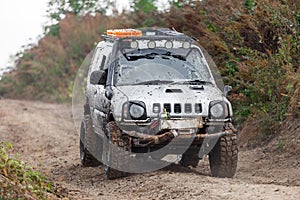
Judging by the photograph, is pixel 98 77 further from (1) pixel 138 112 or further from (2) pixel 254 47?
(2) pixel 254 47

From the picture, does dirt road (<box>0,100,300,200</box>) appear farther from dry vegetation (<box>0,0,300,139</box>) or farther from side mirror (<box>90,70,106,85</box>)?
side mirror (<box>90,70,106,85</box>)

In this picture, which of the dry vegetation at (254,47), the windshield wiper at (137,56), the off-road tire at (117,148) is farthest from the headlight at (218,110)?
the dry vegetation at (254,47)

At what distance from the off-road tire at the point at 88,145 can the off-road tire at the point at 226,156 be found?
2486 mm

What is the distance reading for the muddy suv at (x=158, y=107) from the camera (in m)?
10.0

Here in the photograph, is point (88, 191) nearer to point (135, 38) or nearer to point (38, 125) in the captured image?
point (135, 38)

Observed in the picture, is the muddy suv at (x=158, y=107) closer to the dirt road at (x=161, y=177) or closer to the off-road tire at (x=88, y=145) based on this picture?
the dirt road at (x=161, y=177)

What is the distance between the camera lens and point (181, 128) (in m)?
10.0

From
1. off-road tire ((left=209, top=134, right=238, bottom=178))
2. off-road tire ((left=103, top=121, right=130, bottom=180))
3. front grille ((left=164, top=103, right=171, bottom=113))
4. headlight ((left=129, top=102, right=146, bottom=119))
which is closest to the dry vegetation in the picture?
off-road tire ((left=209, top=134, right=238, bottom=178))

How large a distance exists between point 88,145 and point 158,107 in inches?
100

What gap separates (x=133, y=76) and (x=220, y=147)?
168cm

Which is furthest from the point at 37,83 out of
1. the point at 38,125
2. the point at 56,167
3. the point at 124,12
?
the point at 56,167

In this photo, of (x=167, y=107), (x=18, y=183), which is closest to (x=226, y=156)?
(x=167, y=107)

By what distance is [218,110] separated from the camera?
33.3 ft

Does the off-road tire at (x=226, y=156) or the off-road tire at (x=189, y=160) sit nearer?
the off-road tire at (x=226, y=156)
